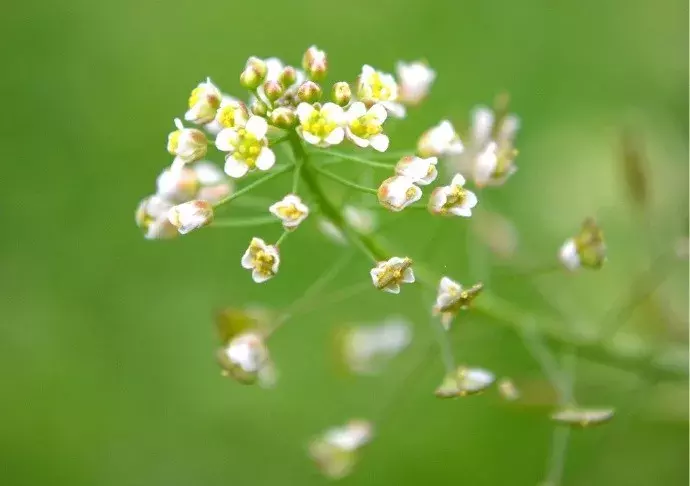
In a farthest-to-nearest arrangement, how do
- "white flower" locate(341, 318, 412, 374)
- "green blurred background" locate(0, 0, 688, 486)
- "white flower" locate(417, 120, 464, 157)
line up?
"green blurred background" locate(0, 0, 688, 486) < "white flower" locate(341, 318, 412, 374) < "white flower" locate(417, 120, 464, 157)

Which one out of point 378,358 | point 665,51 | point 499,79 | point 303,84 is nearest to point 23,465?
point 378,358

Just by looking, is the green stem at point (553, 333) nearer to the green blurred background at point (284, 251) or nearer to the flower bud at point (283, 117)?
the flower bud at point (283, 117)

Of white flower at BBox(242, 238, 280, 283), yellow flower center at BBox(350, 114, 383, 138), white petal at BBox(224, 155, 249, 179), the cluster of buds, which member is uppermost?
yellow flower center at BBox(350, 114, 383, 138)

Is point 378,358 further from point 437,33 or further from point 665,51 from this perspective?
point 665,51

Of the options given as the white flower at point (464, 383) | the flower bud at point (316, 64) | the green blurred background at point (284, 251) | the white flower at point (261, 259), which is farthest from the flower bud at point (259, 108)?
the green blurred background at point (284, 251)

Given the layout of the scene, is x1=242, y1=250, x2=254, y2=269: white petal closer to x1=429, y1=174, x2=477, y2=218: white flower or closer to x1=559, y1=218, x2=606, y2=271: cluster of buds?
x1=429, y1=174, x2=477, y2=218: white flower

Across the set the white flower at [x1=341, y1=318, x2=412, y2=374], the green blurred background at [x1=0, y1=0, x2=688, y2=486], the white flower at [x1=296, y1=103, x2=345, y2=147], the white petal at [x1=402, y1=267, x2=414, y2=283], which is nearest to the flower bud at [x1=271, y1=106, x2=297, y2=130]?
the white flower at [x1=296, y1=103, x2=345, y2=147]

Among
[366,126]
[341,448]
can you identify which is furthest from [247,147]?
[341,448]
